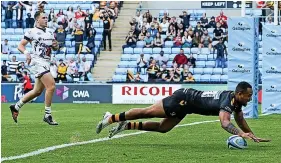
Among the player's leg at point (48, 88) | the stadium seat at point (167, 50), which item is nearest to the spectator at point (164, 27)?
the stadium seat at point (167, 50)

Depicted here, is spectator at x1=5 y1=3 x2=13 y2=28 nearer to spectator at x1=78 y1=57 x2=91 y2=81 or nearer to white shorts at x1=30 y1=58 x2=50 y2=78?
spectator at x1=78 y1=57 x2=91 y2=81

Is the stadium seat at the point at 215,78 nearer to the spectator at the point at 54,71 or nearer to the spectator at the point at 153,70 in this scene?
the spectator at the point at 153,70

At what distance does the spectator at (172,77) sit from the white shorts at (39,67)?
16338 millimetres

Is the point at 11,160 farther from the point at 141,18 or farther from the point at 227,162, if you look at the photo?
the point at 141,18

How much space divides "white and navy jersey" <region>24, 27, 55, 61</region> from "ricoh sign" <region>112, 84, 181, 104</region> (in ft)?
48.7

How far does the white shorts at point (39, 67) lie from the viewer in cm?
1720

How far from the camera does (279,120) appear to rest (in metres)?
20.4

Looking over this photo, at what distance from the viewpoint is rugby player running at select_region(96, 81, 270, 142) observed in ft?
41.0

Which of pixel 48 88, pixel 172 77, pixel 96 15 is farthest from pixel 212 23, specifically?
pixel 48 88

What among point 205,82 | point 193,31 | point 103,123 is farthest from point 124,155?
point 193,31

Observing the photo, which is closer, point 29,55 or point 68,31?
point 29,55

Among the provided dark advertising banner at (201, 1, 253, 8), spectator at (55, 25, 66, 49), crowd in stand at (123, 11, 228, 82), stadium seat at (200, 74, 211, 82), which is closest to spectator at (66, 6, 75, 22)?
spectator at (55, 25, 66, 49)

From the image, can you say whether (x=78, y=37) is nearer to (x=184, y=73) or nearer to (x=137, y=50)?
(x=137, y=50)

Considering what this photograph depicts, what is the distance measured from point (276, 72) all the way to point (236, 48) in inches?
76.6
